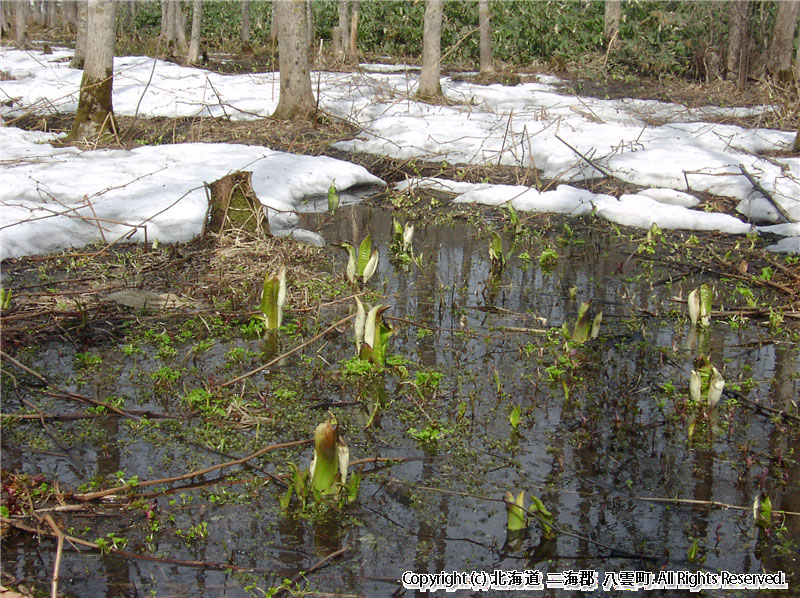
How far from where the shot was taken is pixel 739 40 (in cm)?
1597

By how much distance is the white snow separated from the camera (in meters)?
7.03

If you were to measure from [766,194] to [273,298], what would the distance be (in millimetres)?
5942

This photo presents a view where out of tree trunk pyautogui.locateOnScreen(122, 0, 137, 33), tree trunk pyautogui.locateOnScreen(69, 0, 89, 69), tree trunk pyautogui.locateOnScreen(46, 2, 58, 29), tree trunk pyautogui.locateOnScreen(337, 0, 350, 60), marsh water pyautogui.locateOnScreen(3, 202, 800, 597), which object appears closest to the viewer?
marsh water pyautogui.locateOnScreen(3, 202, 800, 597)

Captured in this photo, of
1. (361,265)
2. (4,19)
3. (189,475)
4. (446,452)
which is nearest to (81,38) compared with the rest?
(361,265)

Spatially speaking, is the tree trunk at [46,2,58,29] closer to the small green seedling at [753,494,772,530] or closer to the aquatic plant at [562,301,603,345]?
the aquatic plant at [562,301,603,345]

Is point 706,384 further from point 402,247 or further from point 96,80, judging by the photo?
point 96,80

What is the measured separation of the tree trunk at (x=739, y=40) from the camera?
15.5 meters

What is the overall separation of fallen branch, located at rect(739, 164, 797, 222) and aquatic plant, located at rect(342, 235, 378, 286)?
4732mm

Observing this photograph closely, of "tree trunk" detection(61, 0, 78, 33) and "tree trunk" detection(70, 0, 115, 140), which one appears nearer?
"tree trunk" detection(70, 0, 115, 140)

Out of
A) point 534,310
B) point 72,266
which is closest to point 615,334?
point 534,310

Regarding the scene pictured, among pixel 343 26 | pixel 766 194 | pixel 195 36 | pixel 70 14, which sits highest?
pixel 70 14

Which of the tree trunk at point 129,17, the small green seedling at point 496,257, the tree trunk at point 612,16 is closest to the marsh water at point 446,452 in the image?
the small green seedling at point 496,257

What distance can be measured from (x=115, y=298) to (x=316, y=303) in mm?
1365

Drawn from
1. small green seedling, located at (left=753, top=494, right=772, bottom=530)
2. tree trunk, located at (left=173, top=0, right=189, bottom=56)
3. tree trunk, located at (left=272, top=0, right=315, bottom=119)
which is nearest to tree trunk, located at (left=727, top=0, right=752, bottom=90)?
tree trunk, located at (left=272, top=0, right=315, bottom=119)
